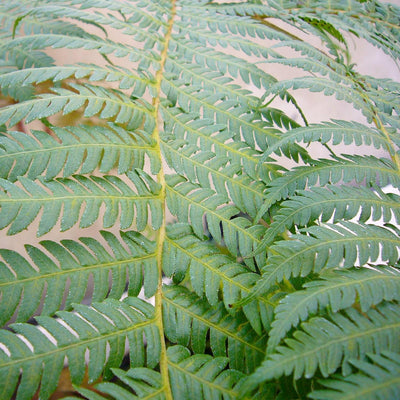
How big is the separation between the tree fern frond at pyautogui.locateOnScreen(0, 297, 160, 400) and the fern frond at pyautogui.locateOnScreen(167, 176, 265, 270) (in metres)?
0.16

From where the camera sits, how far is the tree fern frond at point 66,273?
18.0 inches

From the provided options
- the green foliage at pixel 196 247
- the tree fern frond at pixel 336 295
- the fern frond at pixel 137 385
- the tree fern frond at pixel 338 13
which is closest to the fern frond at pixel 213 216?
the green foliage at pixel 196 247

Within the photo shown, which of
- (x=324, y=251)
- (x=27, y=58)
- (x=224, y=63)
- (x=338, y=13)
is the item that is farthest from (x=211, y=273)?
(x=338, y=13)

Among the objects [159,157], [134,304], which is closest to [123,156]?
[159,157]

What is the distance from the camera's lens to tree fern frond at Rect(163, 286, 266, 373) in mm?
484

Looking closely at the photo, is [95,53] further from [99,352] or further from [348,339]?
[348,339]

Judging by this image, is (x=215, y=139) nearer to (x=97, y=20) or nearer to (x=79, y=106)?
(x=79, y=106)

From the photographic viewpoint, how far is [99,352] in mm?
448

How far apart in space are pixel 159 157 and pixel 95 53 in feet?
1.93

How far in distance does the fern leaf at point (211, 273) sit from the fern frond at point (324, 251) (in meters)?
0.05

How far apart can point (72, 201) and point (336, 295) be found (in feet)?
1.32

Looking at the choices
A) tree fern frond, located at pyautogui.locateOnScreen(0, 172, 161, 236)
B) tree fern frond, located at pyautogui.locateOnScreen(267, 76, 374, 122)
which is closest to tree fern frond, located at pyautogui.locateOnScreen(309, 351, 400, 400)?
tree fern frond, located at pyautogui.locateOnScreen(0, 172, 161, 236)

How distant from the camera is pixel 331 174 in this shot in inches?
23.5

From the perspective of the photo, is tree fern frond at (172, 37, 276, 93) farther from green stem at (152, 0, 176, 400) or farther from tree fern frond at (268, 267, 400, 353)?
tree fern frond at (268, 267, 400, 353)
